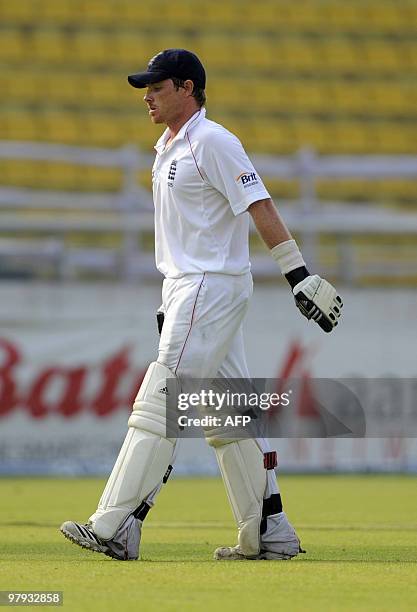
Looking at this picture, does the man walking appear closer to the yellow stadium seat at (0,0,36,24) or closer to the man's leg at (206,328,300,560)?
the man's leg at (206,328,300,560)

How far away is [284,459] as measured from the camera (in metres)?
10.9

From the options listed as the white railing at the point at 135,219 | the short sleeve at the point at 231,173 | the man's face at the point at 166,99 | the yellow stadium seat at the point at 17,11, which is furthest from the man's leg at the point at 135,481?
the yellow stadium seat at the point at 17,11

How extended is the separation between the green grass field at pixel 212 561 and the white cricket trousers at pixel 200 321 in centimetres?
68

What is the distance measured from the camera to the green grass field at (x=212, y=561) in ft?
12.7

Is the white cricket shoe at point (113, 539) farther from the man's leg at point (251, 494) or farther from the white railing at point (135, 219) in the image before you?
the white railing at point (135, 219)

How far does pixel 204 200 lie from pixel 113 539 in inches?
47.9

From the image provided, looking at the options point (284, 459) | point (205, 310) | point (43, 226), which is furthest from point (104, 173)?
point (205, 310)

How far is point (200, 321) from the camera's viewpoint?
500cm

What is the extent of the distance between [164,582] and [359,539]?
1964 mm

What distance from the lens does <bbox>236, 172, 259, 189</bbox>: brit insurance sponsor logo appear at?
4969 millimetres

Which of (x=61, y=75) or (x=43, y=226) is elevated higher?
(x=61, y=75)

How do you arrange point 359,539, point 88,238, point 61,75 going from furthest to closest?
1. point 61,75
2. point 88,238
3. point 359,539

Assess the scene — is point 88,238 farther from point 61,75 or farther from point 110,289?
point 110,289

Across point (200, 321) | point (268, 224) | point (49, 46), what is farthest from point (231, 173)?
point (49, 46)
